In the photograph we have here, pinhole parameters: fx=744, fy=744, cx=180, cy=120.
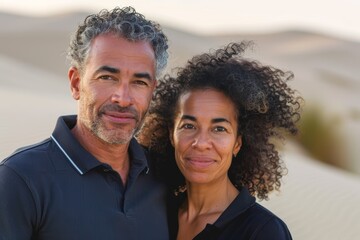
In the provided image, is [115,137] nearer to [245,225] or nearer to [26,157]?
[26,157]

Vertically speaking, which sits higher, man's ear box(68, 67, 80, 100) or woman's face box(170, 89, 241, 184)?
man's ear box(68, 67, 80, 100)

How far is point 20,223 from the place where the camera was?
350 centimetres

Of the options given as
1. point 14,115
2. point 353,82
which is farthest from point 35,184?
point 353,82

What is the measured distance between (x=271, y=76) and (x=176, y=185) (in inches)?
36.2

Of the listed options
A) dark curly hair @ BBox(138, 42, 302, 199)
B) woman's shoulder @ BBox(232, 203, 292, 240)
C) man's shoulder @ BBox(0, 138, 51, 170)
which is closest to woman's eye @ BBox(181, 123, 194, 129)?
dark curly hair @ BBox(138, 42, 302, 199)

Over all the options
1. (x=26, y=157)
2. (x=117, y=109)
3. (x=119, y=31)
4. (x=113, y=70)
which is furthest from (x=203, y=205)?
(x=26, y=157)

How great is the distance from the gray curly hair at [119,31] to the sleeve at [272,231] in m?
1.07

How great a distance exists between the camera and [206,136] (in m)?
4.38

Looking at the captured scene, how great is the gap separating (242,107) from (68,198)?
1.31m

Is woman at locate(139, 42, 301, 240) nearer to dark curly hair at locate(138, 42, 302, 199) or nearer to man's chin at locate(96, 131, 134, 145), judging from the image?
dark curly hair at locate(138, 42, 302, 199)

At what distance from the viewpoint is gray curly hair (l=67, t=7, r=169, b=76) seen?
416 cm

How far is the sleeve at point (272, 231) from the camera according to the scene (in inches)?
155

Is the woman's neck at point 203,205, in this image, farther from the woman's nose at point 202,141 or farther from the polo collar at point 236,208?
the woman's nose at point 202,141

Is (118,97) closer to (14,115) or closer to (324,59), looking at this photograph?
(14,115)
